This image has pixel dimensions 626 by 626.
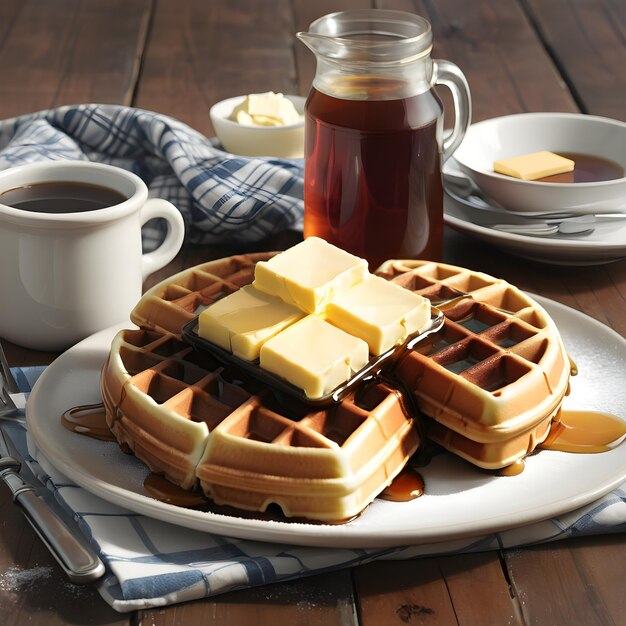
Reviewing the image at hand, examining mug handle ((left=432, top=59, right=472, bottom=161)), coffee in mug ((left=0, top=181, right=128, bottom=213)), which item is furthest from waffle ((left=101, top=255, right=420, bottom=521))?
mug handle ((left=432, top=59, right=472, bottom=161))

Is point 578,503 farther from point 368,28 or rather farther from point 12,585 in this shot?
point 368,28

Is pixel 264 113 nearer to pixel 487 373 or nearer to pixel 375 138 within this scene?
pixel 375 138

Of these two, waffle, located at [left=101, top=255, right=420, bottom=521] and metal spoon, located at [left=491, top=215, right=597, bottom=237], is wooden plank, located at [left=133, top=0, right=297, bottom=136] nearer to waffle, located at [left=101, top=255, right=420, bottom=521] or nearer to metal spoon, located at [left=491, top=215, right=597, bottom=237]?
metal spoon, located at [left=491, top=215, right=597, bottom=237]

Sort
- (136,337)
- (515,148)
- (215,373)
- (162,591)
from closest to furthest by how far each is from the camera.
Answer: (162,591) → (215,373) → (136,337) → (515,148)

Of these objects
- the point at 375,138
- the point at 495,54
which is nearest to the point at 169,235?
the point at 375,138

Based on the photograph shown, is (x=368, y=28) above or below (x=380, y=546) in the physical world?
above

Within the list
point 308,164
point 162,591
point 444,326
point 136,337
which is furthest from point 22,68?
point 162,591
